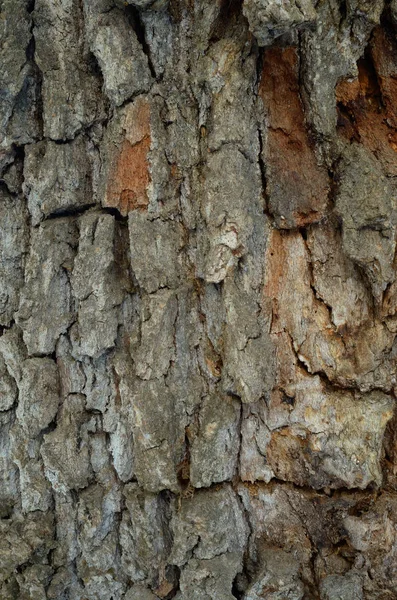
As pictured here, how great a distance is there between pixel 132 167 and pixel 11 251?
572 mm

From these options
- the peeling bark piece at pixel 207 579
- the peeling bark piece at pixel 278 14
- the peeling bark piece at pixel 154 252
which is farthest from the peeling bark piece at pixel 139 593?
the peeling bark piece at pixel 278 14

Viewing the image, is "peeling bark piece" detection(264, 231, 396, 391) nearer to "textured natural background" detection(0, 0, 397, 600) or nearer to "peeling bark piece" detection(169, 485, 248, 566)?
"textured natural background" detection(0, 0, 397, 600)

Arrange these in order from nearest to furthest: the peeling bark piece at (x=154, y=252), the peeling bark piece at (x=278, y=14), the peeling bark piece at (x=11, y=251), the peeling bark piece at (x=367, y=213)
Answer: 1. the peeling bark piece at (x=278, y=14)
2. the peeling bark piece at (x=367, y=213)
3. the peeling bark piece at (x=154, y=252)
4. the peeling bark piece at (x=11, y=251)

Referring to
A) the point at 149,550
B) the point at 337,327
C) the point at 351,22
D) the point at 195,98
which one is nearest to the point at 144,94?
the point at 195,98

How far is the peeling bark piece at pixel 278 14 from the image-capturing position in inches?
75.1

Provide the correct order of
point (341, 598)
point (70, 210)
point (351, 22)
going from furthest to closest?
point (70, 210), point (341, 598), point (351, 22)

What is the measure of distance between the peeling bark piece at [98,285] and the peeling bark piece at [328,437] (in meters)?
0.64

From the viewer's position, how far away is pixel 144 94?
226 cm

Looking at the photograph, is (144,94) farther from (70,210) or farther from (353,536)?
(353,536)

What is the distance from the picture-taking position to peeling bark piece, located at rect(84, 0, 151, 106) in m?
Result: 2.21

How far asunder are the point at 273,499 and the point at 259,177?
1137 mm

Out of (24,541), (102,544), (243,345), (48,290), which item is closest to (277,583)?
(102,544)

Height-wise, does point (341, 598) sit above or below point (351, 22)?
below

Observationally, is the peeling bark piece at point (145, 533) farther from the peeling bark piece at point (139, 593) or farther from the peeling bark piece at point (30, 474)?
the peeling bark piece at point (30, 474)
